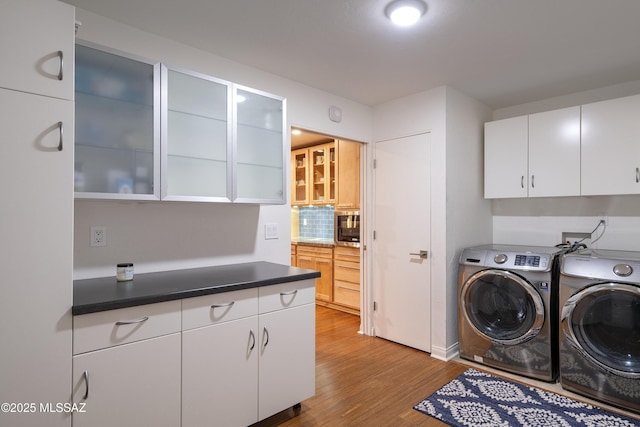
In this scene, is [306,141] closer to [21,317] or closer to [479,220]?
[479,220]

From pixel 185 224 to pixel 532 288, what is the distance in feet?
8.43

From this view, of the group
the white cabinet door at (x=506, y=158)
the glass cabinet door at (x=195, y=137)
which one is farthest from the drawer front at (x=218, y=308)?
the white cabinet door at (x=506, y=158)

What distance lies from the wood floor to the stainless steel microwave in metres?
1.14

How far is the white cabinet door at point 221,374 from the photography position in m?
1.74

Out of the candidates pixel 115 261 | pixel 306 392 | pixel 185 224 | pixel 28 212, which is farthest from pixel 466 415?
pixel 28 212

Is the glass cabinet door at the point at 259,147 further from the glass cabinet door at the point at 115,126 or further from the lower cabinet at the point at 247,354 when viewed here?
the lower cabinet at the point at 247,354

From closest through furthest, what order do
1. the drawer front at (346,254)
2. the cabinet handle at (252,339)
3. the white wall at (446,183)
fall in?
the cabinet handle at (252,339)
the white wall at (446,183)
the drawer front at (346,254)

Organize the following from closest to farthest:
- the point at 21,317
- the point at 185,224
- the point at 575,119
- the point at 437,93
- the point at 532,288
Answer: the point at 21,317, the point at 185,224, the point at 532,288, the point at 575,119, the point at 437,93

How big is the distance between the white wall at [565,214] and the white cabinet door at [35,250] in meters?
3.55

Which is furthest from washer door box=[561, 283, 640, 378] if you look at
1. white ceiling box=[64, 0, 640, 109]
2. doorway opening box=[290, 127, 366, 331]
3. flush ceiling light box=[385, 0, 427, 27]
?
flush ceiling light box=[385, 0, 427, 27]

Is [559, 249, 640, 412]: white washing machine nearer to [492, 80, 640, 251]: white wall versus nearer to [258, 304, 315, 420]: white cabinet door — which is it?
[492, 80, 640, 251]: white wall

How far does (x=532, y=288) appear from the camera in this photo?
2635 mm

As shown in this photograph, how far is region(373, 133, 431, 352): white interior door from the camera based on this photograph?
127 inches

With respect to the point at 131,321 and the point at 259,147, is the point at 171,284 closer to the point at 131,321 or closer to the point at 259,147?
the point at 131,321
